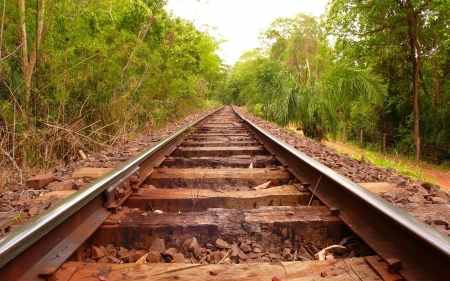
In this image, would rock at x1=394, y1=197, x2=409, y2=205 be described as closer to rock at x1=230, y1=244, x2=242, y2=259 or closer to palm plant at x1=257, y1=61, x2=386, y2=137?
rock at x1=230, y1=244, x2=242, y2=259

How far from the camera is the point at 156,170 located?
10.7 feet

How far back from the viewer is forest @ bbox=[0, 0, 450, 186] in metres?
4.65

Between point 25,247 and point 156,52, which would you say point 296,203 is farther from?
point 156,52

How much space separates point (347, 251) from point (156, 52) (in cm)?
907

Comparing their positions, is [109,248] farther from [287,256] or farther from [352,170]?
[352,170]

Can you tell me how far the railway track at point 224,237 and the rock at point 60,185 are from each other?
0.43 meters

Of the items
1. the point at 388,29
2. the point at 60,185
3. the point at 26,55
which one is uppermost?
the point at 388,29

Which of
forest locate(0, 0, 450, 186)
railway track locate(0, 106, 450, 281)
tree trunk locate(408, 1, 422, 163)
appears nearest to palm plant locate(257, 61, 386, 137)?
forest locate(0, 0, 450, 186)

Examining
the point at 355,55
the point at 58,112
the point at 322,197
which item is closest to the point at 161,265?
the point at 322,197

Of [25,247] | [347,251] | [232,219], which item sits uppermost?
[25,247]

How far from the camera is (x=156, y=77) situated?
9859 mm

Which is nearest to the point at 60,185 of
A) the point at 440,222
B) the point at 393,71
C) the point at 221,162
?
the point at 221,162

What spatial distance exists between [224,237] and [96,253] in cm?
66

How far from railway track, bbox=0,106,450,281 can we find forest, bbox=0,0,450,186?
2.43 meters
